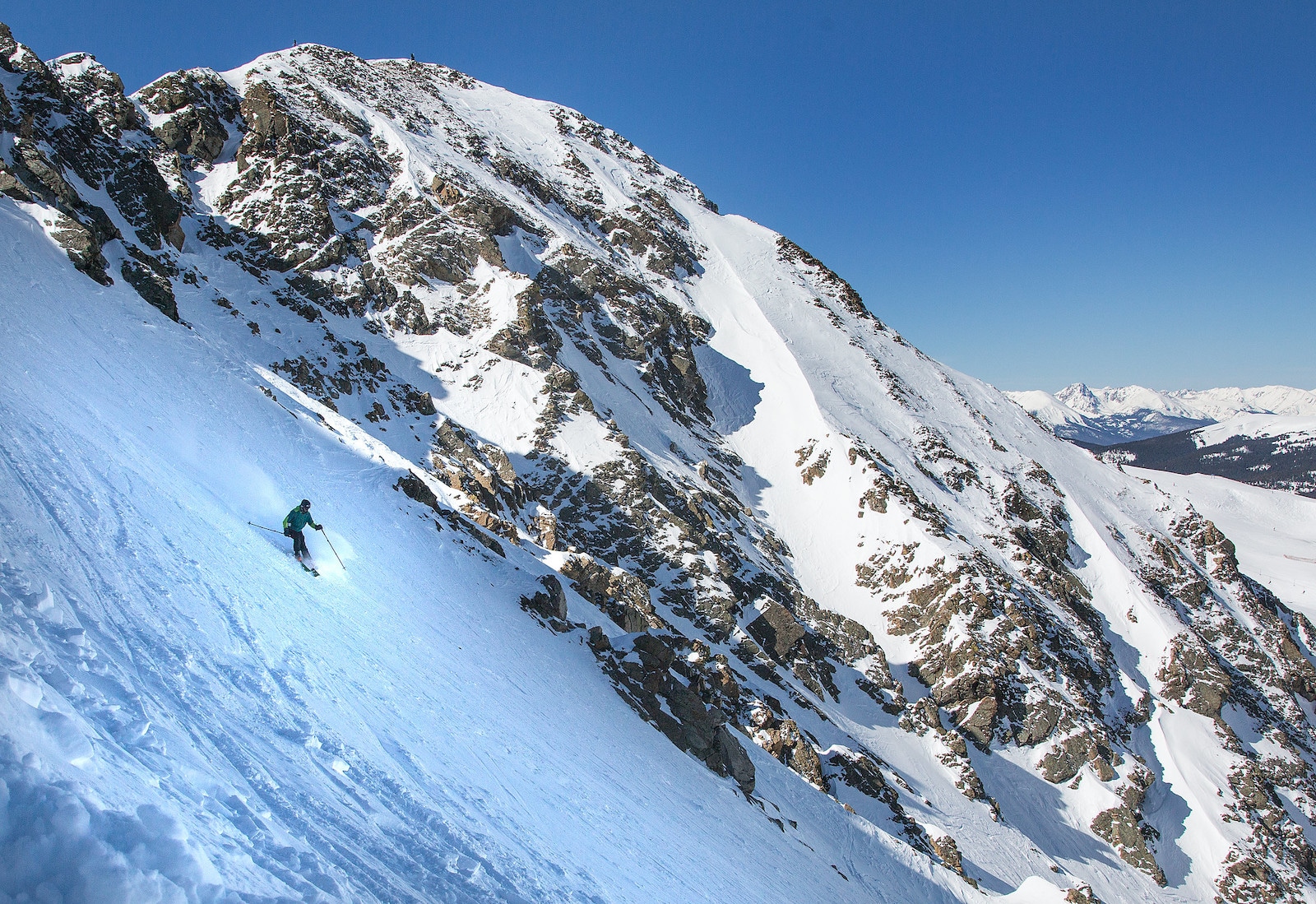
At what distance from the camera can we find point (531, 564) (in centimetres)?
2216

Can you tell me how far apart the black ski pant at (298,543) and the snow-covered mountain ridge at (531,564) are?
75 cm

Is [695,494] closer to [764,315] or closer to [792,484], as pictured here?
[792,484]

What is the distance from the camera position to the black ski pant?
1231 centimetres

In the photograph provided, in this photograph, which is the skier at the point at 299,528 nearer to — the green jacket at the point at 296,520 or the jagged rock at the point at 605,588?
the green jacket at the point at 296,520

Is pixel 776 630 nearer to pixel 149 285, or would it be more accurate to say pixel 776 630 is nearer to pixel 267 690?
pixel 267 690

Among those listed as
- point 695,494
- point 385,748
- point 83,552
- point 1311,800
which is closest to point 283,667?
point 385,748

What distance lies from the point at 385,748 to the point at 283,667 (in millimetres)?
1820

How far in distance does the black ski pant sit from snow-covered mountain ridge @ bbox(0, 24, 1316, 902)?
0.75 meters

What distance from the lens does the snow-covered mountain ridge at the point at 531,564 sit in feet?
23.3

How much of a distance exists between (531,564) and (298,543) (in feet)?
33.9

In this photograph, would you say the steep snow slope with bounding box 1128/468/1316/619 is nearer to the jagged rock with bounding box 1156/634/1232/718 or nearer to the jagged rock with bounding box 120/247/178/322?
the jagged rock with bounding box 1156/634/1232/718

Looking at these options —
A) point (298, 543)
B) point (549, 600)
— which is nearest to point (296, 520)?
point (298, 543)

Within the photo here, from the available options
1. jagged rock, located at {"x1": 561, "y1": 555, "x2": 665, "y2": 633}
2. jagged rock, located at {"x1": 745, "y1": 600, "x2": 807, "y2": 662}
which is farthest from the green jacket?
jagged rock, located at {"x1": 745, "y1": 600, "x2": 807, "y2": 662}

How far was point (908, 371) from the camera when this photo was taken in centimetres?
7425
